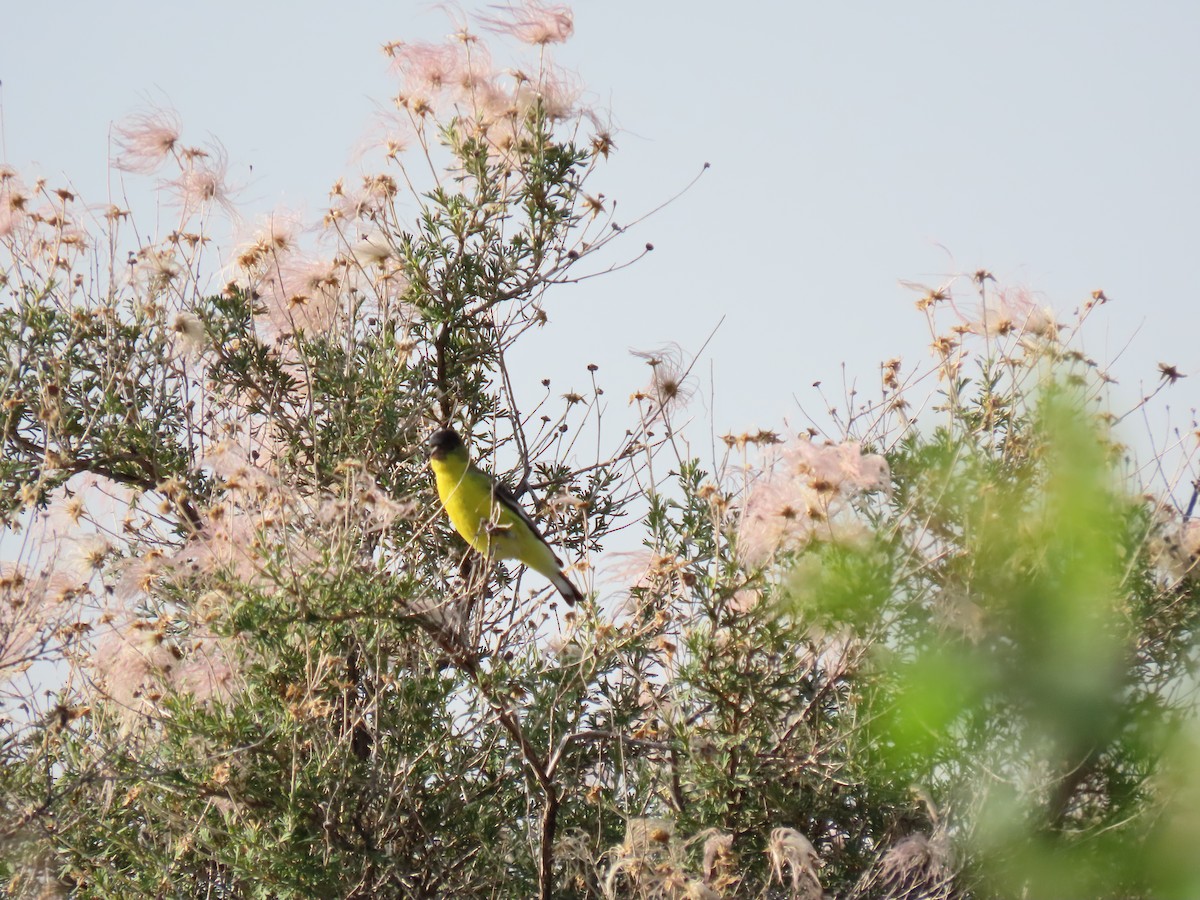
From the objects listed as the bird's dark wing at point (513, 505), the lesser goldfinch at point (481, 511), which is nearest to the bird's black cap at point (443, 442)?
the lesser goldfinch at point (481, 511)

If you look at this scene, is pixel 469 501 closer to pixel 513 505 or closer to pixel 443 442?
pixel 513 505

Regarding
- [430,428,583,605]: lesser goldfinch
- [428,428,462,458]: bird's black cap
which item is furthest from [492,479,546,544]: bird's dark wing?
[428,428,462,458]: bird's black cap

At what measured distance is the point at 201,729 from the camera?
562 centimetres

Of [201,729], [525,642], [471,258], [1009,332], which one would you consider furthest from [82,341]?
[1009,332]

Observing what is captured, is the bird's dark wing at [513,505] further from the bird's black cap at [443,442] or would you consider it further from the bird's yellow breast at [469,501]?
the bird's black cap at [443,442]

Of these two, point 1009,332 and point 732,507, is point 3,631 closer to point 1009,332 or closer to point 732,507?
point 732,507

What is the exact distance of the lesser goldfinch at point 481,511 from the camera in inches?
272

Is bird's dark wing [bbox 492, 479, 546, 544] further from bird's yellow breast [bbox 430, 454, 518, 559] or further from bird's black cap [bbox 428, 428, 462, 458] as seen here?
bird's black cap [bbox 428, 428, 462, 458]

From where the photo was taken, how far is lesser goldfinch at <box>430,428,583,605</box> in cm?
691

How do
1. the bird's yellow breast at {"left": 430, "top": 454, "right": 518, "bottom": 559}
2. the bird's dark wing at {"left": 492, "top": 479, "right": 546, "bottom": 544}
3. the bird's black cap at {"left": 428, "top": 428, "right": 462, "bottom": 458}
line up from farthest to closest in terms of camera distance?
the bird's black cap at {"left": 428, "top": 428, "right": 462, "bottom": 458}, the bird's dark wing at {"left": 492, "top": 479, "right": 546, "bottom": 544}, the bird's yellow breast at {"left": 430, "top": 454, "right": 518, "bottom": 559}

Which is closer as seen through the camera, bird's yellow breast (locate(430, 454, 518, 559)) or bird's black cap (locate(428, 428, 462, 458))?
bird's yellow breast (locate(430, 454, 518, 559))

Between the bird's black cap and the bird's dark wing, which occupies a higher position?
the bird's black cap

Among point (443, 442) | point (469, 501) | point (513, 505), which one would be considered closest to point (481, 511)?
point (469, 501)

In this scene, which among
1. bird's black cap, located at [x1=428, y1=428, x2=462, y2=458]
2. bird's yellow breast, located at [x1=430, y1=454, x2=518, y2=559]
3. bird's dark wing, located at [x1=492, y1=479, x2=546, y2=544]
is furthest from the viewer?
bird's black cap, located at [x1=428, y1=428, x2=462, y2=458]
